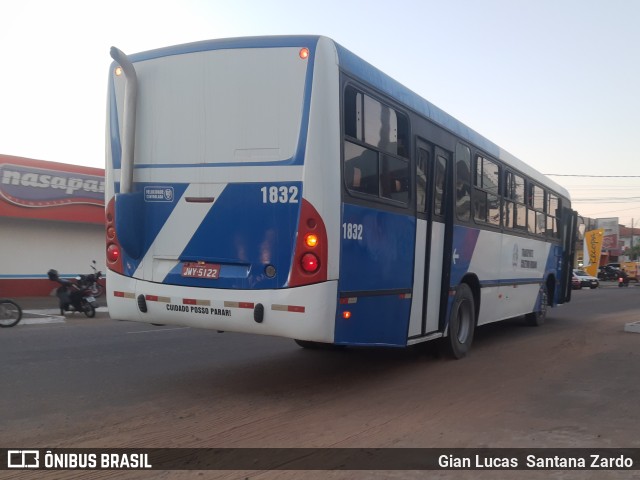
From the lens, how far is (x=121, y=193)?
6.71m

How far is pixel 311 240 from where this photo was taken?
5.94 meters

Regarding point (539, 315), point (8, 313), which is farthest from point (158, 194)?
point (539, 315)

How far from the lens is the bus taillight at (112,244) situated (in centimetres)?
682

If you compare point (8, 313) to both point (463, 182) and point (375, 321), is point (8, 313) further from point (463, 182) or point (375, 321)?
point (463, 182)

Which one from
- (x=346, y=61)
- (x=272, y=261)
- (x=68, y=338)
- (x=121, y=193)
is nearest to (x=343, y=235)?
(x=272, y=261)

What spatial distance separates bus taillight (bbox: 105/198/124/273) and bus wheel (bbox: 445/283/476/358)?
4.52 metres

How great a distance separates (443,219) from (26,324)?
33.2 ft

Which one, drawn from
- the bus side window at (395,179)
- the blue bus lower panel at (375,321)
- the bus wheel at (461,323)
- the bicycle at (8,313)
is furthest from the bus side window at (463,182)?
the bicycle at (8,313)

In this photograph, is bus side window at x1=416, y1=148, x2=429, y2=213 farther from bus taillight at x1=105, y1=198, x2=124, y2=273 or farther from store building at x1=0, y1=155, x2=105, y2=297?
store building at x1=0, y1=155, x2=105, y2=297

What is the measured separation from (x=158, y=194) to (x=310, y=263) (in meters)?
1.90

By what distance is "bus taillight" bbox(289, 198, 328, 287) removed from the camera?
5922 mm

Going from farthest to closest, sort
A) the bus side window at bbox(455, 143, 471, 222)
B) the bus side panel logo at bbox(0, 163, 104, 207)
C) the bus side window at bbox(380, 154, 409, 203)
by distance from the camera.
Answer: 1. the bus side panel logo at bbox(0, 163, 104, 207)
2. the bus side window at bbox(455, 143, 471, 222)
3. the bus side window at bbox(380, 154, 409, 203)

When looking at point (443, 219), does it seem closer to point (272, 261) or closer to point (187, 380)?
point (272, 261)

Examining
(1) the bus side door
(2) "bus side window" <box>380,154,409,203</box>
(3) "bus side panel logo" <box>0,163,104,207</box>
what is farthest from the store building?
(2) "bus side window" <box>380,154,409,203</box>
